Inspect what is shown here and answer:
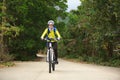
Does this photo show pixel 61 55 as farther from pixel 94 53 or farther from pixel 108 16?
pixel 108 16

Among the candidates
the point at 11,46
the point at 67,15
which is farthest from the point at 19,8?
the point at 67,15

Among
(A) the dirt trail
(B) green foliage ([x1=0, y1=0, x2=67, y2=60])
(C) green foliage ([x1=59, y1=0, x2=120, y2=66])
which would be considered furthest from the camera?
(B) green foliage ([x1=0, y1=0, x2=67, y2=60])

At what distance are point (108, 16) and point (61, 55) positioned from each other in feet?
107

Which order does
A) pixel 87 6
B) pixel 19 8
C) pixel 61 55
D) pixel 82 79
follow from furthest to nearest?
pixel 61 55 → pixel 19 8 → pixel 87 6 → pixel 82 79

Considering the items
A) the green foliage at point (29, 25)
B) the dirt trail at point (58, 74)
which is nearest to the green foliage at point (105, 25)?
the green foliage at point (29, 25)

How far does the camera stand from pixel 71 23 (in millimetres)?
49062

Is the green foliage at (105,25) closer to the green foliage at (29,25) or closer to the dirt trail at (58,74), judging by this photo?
the green foliage at (29,25)

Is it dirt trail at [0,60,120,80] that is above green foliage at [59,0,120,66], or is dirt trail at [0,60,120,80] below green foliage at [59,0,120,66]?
below

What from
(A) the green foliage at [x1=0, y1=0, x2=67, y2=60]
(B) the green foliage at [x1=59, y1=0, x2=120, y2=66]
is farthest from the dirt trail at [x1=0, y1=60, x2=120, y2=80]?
(A) the green foliage at [x1=0, y1=0, x2=67, y2=60]

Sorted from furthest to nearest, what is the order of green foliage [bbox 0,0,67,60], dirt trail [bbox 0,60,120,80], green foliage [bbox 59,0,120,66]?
1. green foliage [bbox 0,0,67,60]
2. green foliage [bbox 59,0,120,66]
3. dirt trail [bbox 0,60,120,80]

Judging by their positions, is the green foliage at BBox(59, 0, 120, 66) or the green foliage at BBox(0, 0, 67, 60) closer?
the green foliage at BBox(59, 0, 120, 66)

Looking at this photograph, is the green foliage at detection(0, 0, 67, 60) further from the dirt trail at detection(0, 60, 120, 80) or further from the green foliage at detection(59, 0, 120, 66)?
the dirt trail at detection(0, 60, 120, 80)

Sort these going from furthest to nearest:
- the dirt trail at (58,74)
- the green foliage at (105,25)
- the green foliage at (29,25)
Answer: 1. the green foliage at (29,25)
2. the green foliage at (105,25)
3. the dirt trail at (58,74)

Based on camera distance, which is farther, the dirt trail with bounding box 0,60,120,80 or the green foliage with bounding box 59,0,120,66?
the green foliage with bounding box 59,0,120,66
